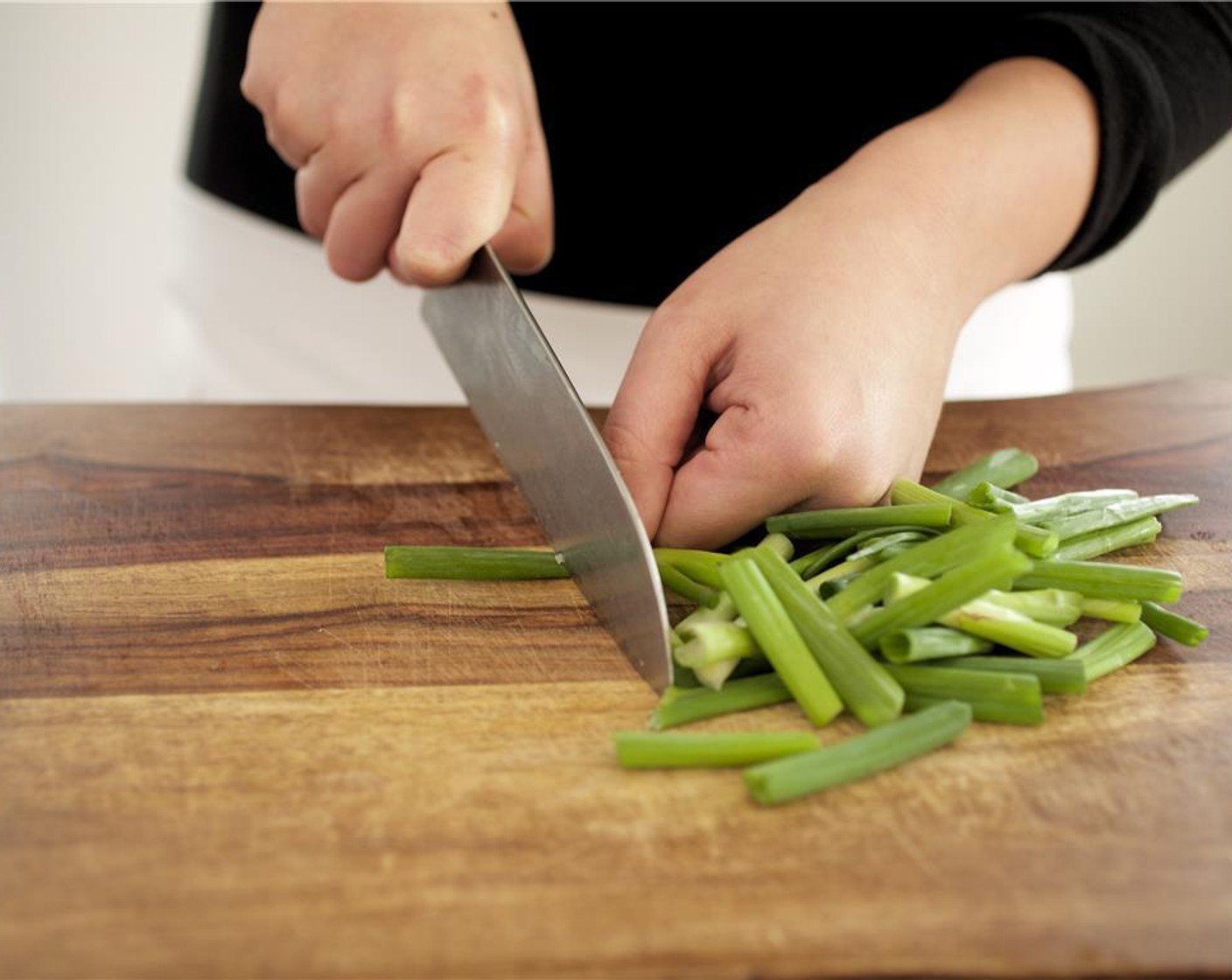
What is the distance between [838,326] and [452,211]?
0.45 meters

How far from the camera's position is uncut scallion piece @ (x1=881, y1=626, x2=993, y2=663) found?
3.86 ft

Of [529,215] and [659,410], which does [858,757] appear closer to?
[659,410]

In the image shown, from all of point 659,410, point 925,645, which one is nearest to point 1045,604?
point 925,645

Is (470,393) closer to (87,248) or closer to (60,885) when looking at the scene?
(60,885)

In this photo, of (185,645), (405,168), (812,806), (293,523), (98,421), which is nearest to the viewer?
(812,806)

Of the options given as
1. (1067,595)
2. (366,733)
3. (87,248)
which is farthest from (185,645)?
(87,248)

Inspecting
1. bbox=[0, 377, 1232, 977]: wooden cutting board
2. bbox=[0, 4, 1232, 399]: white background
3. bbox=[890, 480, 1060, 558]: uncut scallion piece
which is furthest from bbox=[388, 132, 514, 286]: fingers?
bbox=[0, 4, 1232, 399]: white background

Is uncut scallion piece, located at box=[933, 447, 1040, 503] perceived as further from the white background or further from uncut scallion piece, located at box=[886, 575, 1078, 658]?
the white background

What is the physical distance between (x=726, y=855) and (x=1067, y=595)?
1.56ft

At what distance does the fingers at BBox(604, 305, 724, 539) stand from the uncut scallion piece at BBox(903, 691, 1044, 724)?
377 mm

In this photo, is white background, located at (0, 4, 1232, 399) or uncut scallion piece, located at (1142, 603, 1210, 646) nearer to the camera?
uncut scallion piece, located at (1142, 603, 1210, 646)

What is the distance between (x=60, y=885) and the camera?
0.96m

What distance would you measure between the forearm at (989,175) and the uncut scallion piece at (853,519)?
0.37 metres

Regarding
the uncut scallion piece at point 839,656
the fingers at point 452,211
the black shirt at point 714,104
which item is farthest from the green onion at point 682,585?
the black shirt at point 714,104
